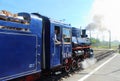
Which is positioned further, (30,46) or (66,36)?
(66,36)

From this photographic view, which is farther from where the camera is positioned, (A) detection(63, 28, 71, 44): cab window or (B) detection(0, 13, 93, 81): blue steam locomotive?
(A) detection(63, 28, 71, 44): cab window

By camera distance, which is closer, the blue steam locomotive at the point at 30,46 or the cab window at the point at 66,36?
the blue steam locomotive at the point at 30,46

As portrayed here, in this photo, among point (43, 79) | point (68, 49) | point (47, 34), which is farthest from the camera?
point (68, 49)

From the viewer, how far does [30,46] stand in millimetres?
9250

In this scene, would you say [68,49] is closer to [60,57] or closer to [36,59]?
[60,57]

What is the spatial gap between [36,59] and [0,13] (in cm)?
269

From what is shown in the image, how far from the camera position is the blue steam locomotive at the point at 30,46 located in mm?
7793

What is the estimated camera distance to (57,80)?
41.3ft

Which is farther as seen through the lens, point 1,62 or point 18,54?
point 18,54

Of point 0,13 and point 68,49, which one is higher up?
point 0,13

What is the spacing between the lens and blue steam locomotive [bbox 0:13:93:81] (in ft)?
25.6

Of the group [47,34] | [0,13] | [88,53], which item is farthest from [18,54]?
[88,53]

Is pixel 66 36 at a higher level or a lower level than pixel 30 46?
higher

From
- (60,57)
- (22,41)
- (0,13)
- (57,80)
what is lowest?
(57,80)
